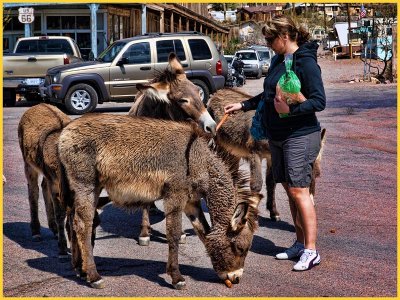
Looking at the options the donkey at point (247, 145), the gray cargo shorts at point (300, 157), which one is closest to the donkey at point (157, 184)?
the gray cargo shorts at point (300, 157)

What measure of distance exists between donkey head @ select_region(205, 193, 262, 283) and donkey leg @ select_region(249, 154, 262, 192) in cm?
222

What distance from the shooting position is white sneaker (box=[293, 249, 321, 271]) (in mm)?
6820

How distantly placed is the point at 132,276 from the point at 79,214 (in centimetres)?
73

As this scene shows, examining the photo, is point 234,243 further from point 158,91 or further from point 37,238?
point 37,238

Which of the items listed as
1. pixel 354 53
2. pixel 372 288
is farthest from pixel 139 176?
pixel 354 53

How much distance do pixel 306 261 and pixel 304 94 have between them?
56.4 inches

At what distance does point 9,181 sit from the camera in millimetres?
11617

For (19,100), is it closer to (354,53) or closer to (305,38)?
(305,38)

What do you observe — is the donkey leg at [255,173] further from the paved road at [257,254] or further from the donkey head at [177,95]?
the donkey head at [177,95]

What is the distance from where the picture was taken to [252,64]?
47906 millimetres

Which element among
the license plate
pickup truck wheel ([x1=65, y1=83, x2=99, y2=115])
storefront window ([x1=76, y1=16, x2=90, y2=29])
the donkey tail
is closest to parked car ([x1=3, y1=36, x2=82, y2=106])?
the license plate

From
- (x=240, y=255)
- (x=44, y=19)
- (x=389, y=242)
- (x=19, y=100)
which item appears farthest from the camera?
(x=44, y=19)

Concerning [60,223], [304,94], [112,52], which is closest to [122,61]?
[112,52]

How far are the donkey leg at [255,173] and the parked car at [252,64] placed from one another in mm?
38979
